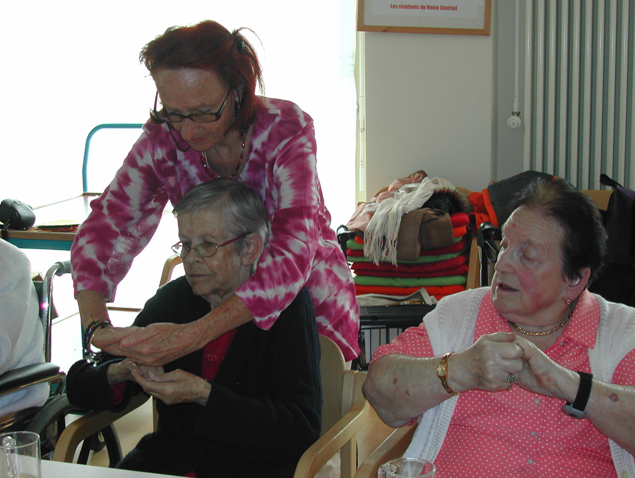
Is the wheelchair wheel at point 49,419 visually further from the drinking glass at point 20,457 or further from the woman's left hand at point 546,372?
the woman's left hand at point 546,372

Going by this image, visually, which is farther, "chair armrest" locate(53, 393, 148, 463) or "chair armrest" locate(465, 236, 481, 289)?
"chair armrest" locate(465, 236, 481, 289)

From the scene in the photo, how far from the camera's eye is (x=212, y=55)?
1.39 metres

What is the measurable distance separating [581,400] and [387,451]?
40 cm

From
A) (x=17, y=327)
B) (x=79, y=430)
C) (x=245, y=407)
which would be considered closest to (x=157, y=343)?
(x=245, y=407)

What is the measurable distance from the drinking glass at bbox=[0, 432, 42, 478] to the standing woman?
0.33 metres

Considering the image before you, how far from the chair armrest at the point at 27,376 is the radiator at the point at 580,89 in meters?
2.95

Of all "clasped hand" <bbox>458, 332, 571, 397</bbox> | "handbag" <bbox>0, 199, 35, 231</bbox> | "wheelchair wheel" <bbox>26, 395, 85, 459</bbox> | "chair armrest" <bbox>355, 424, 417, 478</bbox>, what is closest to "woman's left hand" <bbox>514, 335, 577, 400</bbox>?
"clasped hand" <bbox>458, 332, 571, 397</bbox>

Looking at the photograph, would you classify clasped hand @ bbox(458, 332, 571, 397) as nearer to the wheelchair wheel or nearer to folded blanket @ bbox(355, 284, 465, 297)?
the wheelchair wheel

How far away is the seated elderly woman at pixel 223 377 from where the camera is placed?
1.33 metres

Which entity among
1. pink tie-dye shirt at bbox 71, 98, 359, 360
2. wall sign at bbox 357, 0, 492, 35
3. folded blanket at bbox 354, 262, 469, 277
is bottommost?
folded blanket at bbox 354, 262, 469, 277

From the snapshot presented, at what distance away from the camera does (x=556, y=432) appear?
133 centimetres

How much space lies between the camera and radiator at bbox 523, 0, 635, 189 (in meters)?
3.66

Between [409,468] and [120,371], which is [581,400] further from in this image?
[120,371]

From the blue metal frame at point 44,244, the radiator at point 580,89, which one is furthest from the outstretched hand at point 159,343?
the radiator at point 580,89
